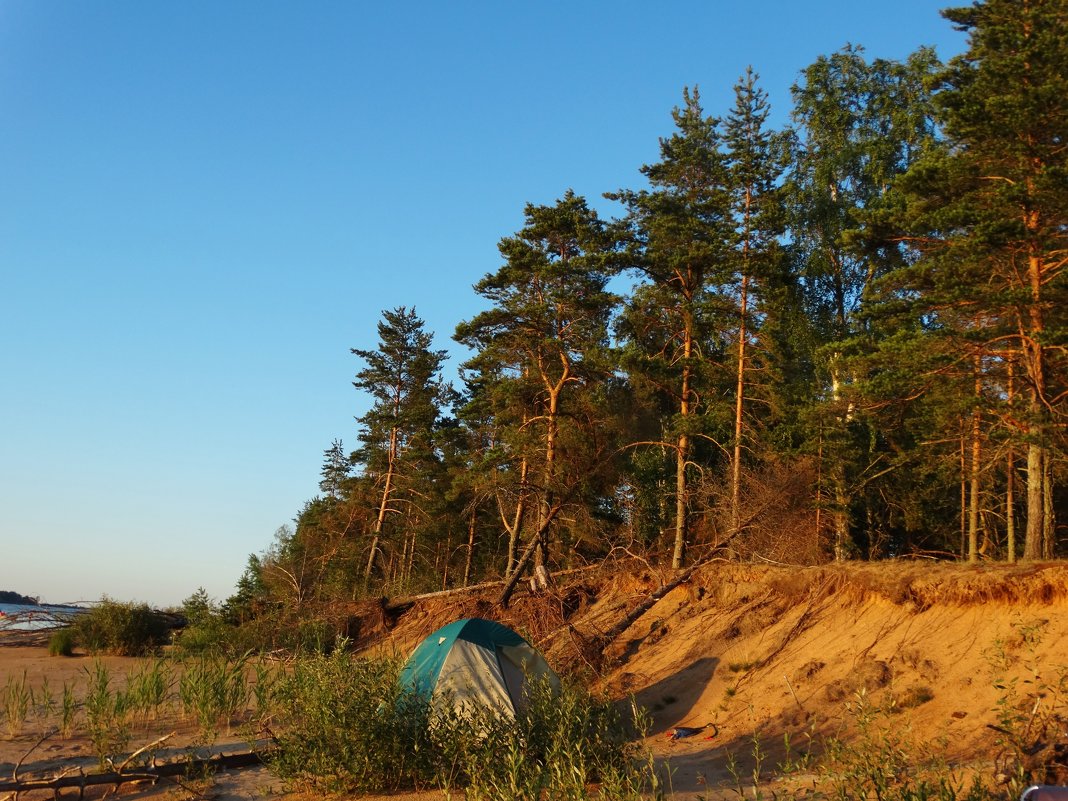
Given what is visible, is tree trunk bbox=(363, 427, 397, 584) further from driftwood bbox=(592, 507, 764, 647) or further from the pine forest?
driftwood bbox=(592, 507, 764, 647)

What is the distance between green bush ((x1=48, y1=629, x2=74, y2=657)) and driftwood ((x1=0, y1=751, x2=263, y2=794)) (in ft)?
60.2

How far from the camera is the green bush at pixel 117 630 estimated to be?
88.8 feet

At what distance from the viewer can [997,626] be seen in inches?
493

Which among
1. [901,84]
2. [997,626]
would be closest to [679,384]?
[997,626]

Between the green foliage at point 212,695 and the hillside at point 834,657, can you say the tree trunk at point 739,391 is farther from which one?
the green foliage at point 212,695

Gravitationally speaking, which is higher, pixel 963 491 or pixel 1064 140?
pixel 1064 140

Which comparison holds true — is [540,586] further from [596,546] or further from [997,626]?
[997,626]

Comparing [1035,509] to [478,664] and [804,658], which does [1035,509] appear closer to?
[804,658]

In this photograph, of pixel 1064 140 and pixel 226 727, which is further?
pixel 1064 140

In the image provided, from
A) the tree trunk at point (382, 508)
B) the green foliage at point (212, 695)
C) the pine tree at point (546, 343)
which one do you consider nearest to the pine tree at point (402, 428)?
the tree trunk at point (382, 508)

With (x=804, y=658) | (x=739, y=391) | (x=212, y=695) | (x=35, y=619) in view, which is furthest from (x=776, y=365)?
(x=35, y=619)

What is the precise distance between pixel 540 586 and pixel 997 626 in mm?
11576

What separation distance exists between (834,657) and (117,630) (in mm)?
22636

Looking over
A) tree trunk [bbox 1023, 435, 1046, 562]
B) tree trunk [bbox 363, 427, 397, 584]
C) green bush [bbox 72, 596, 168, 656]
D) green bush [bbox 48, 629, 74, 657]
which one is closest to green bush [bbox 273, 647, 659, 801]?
tree trunk [bbox 1023, 435, 1046, 562]
